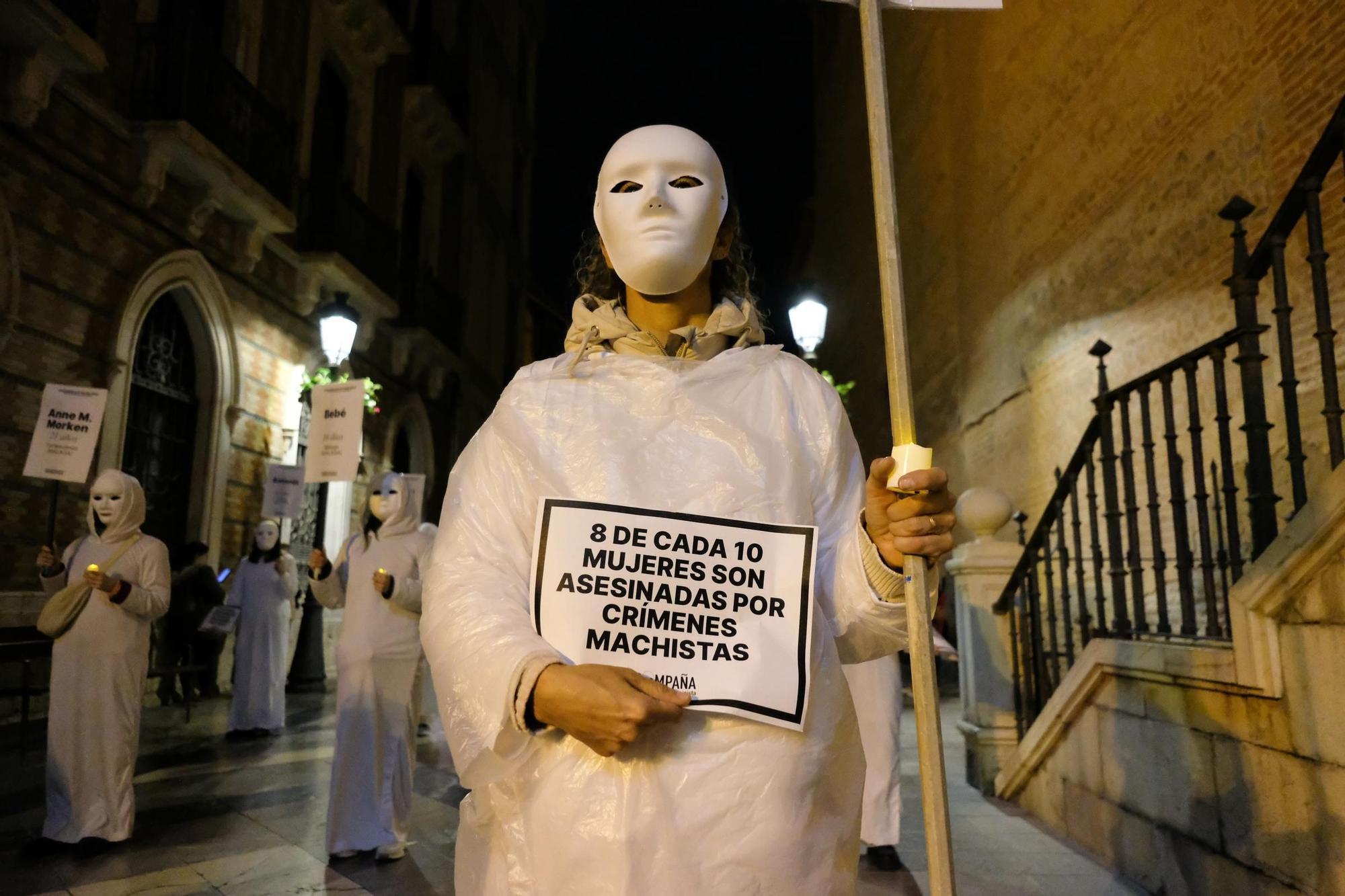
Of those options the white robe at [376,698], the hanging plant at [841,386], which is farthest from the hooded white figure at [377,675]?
the hanging plant at [841,386]

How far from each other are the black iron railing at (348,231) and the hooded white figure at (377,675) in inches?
305

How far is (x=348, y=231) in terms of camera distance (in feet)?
42.8

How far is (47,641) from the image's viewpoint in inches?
228

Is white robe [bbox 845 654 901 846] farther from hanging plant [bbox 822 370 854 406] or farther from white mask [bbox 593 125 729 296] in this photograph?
white mask [bbox 593 125 729 296]

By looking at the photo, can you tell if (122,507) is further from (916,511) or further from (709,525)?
(916,511)

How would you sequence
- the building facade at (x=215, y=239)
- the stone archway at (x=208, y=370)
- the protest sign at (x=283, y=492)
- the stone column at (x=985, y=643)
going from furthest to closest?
the stone archway at (x=208, y=370) < the protest sign at (x=283, y=492) < the building facade at (x=215, y=239) < the stone column at (x=985, y=643)

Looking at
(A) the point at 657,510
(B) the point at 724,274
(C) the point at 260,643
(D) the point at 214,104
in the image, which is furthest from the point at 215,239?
(A) the point at 657,510

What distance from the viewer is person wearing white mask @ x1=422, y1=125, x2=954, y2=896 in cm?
138

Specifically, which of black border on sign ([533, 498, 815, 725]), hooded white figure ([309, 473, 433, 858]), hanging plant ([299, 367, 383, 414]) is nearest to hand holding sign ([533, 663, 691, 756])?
black border on sign ([533, 498, 815, 725])

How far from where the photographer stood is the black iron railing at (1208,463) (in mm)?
3146

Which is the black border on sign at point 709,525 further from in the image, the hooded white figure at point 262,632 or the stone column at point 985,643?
the hooded white figure at point 262,632

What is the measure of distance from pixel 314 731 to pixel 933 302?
10.8 metres

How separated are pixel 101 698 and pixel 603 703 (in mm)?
4541

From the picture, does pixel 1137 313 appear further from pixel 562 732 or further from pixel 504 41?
pixel 504 41
